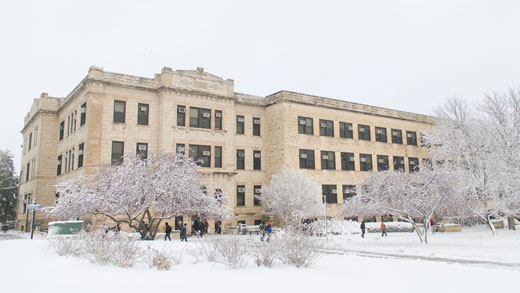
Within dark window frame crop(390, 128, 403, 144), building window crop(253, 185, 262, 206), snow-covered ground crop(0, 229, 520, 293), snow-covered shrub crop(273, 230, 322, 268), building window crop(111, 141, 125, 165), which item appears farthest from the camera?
dark window frame crop(390, 128, 403, 144)

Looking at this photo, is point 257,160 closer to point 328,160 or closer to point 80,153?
point 328,160

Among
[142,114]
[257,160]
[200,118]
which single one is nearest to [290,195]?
[257,160]

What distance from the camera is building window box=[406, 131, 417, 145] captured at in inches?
2057

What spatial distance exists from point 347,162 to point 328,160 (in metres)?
2.77

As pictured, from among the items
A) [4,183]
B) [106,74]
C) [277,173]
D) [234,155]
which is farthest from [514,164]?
[4,183]

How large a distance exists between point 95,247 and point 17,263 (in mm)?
2549

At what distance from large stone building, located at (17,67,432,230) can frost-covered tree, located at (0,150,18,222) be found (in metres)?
13.4

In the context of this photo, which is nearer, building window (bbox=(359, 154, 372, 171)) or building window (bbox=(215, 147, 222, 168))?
building window (bbox=(215, 147, 222, 168))

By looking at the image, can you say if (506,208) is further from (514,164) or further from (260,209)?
(260,209)

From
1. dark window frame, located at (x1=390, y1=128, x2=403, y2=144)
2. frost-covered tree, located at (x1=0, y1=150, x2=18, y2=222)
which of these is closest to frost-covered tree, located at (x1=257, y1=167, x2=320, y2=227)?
dark window frame, located at (x1=390, y1=128, x2=403, y2=144)

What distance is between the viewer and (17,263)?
41.6ft

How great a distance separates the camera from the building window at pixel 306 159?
42.6 metres

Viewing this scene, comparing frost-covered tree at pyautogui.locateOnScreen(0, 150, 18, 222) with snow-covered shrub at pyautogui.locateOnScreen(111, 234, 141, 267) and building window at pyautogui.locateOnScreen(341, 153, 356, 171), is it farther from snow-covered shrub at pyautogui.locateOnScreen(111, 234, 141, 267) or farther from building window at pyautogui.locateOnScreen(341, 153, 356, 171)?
snow-covered shrub at pyautogui.locateOnScreen(111, 234, 141, 267)

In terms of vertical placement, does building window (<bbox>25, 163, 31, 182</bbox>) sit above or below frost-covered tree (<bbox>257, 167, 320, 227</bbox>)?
above
